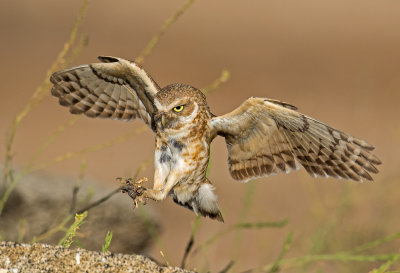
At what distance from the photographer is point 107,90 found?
3701mm

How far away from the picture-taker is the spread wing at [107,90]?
134 inches

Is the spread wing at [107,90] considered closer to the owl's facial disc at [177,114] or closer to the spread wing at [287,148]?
the owl's facial disc at [177,114]

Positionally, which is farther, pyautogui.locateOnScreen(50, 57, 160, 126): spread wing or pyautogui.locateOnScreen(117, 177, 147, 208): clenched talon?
pyautogui.locateOnScreen(50, 57, 160, 126): spread wing

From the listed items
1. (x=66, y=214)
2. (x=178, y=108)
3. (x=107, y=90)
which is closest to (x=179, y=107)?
(x=178, y=108)

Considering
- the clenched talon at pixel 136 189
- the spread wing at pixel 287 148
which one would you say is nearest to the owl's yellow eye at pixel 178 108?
the spread wing at pixel 287 148

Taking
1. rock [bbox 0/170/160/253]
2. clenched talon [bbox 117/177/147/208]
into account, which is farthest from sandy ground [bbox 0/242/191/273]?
rock [bbox 0/170/160/253]

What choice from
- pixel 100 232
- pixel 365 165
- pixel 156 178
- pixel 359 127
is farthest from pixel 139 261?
pixel 359 127

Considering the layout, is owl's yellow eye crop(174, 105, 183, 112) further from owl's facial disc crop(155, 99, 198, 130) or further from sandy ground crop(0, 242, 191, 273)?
sandy ground crop(0, 242, 191, 273)

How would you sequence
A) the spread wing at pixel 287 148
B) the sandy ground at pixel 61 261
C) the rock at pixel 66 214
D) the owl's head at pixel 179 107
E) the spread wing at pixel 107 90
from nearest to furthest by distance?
the sandy ground at pixel 61 261
the owl's head at pixel 179 107
the spread wing at pixel 287 148
the spread wing at pixel 107 90
the rock at pixel 66 214

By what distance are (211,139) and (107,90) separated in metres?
0.71

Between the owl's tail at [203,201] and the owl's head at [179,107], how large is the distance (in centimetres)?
31

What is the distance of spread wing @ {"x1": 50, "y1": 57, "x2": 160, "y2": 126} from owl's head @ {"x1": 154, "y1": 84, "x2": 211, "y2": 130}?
0.27 m

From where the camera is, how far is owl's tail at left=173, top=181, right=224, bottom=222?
3.26 m

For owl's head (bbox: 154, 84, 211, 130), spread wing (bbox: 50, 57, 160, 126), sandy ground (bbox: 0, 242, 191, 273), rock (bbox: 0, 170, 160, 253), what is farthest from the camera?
rock (bbox: 0, 170, 160, 253)
